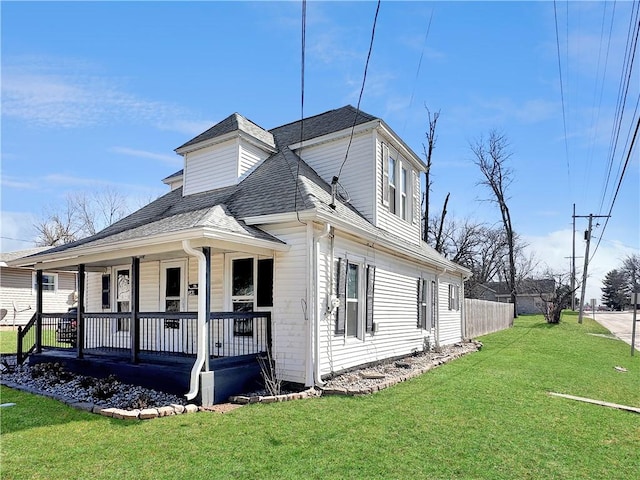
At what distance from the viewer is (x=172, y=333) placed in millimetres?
10102

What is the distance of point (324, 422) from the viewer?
225 inches

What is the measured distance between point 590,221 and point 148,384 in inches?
1327

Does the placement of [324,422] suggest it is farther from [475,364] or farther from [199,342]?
[475,364]

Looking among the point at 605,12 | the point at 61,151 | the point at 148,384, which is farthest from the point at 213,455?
the point at 61,151

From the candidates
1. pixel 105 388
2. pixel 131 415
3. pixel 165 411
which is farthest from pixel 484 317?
pixel 131 415

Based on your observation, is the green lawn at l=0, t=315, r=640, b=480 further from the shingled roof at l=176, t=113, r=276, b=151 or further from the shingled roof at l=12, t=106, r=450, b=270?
the shingled roof at l=176, t=113, r=276, b=151

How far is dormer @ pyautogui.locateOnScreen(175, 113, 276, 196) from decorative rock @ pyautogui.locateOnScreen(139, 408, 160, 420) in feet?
19.6

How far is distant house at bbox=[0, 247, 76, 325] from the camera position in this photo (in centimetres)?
2186

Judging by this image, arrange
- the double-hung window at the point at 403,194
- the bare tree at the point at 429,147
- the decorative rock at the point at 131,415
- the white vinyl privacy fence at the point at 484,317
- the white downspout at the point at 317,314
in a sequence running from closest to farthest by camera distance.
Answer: the decorative rock at the point at 131,415 → the white downspout at the point at 317,314 → the double-hung window at the point at 403,194 → the white vinyl privacy fence at the point at 484,317 → the bare tree at the point at 429,147

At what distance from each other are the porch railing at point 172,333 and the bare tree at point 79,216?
23875 millimetres

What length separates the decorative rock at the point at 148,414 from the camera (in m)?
5.88

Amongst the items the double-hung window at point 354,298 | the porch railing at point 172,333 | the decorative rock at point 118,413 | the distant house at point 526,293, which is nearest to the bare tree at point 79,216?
the porch railing at point 172,333

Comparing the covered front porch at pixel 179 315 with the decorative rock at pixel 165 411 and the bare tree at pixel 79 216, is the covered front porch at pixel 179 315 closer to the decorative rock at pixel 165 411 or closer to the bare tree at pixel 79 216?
the decorative rock at pixel 165 411

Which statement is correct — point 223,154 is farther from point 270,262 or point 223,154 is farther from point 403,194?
point 403,194
